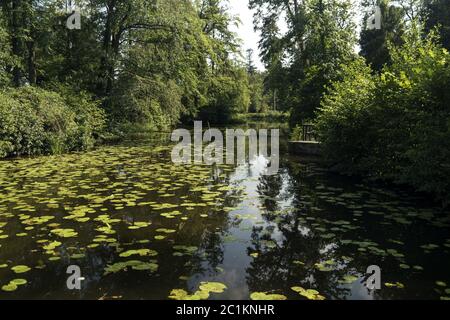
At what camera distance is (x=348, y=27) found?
20.3m

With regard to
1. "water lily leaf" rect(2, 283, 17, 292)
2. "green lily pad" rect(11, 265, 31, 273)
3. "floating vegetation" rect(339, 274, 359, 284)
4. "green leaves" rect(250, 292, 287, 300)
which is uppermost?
"green lily pad" rect(11, 265, 31, 273)

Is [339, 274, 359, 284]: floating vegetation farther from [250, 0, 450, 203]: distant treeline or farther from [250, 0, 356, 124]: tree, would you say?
[250, 0, 356, 124]: tree

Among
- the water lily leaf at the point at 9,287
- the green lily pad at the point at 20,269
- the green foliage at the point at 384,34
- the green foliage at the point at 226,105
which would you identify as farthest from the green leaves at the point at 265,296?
the green foliage at the point at 226,105

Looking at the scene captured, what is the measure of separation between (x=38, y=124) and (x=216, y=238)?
10.8 meters

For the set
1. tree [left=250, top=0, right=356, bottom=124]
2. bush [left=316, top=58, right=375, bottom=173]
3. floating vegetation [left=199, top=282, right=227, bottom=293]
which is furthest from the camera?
tree [left=250, top=0, right=356, bottom=124]

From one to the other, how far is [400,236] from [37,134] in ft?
41.1

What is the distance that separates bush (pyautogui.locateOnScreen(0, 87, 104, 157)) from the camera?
41.0 ft

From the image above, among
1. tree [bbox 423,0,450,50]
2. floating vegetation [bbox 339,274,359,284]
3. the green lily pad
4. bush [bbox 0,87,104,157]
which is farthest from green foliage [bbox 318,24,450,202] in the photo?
tree [bbox 423,0,450,50]

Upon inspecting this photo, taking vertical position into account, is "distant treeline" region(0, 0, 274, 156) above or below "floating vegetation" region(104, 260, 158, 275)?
above

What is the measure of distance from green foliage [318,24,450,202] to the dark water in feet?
2.17

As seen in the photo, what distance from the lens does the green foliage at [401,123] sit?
6.31m

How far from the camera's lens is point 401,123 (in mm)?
7789

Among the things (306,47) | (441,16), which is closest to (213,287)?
(306,47)

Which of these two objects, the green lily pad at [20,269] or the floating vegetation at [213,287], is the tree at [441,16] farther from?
the green lily pad at [20,269]
